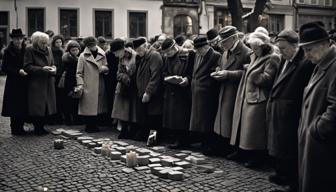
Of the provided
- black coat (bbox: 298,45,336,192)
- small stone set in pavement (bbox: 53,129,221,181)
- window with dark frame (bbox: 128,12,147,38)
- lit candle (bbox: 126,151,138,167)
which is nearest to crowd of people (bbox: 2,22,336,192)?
black coat (bbox: 298,45,336,192)

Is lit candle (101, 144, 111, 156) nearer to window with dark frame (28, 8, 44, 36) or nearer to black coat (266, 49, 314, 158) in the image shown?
black coat (266, 49, 314, 158)

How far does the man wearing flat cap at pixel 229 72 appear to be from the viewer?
7.16m

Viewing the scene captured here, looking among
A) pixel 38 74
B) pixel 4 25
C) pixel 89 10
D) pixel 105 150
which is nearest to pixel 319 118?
pixel 105 150

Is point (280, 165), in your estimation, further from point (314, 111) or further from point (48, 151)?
point (48, 151)

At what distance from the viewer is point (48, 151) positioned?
8.02m

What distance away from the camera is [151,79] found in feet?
27.7

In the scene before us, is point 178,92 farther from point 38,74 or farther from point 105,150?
point 38,74

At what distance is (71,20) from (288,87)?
A: 27008 millimetres

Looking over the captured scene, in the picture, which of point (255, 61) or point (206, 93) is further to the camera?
point (206, 93)

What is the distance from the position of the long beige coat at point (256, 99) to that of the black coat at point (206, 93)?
36.8 inches

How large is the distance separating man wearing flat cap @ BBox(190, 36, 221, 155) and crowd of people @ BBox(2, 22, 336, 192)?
0.02 m

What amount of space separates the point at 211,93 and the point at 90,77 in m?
2.99

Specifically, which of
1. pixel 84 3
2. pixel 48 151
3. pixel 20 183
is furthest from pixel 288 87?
pixel 84 3

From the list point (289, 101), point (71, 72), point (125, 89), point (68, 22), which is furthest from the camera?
point (68, 22)
